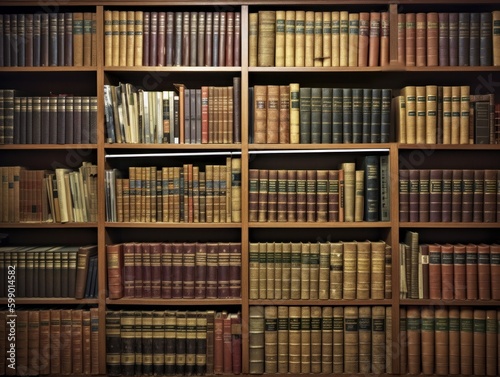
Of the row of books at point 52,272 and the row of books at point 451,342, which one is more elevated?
the row of books at point 52,272

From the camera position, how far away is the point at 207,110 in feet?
8.71

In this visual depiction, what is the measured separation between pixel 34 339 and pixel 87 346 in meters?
0.28

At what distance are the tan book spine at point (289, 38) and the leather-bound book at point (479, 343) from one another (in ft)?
5.33

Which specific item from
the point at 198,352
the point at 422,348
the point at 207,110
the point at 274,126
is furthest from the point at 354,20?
the point at 198,352

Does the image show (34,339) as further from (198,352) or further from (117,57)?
(117,57)

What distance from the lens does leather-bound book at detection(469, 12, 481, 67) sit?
2615 mm

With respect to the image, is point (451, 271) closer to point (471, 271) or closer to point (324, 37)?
point (471, 271)

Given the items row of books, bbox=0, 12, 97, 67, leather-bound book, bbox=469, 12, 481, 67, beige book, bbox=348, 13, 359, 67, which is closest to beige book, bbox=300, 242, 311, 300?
beige book, bbox=348, 13, 359, 67

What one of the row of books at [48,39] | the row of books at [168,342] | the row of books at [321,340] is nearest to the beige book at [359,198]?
the row of books at [321,340]

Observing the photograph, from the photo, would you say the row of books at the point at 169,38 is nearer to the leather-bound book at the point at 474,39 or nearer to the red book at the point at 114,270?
the red book at the point at 114,270

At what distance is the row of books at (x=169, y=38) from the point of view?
8.65 feet

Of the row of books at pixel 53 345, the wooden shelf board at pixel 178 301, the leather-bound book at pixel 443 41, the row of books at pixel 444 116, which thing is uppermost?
the leather-bound book at pixel 443 41

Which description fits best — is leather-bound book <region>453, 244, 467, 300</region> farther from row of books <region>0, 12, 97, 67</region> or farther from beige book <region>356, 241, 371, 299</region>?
row of books <region>0, 12, 97, 67</region>

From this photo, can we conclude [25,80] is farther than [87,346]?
Yes
